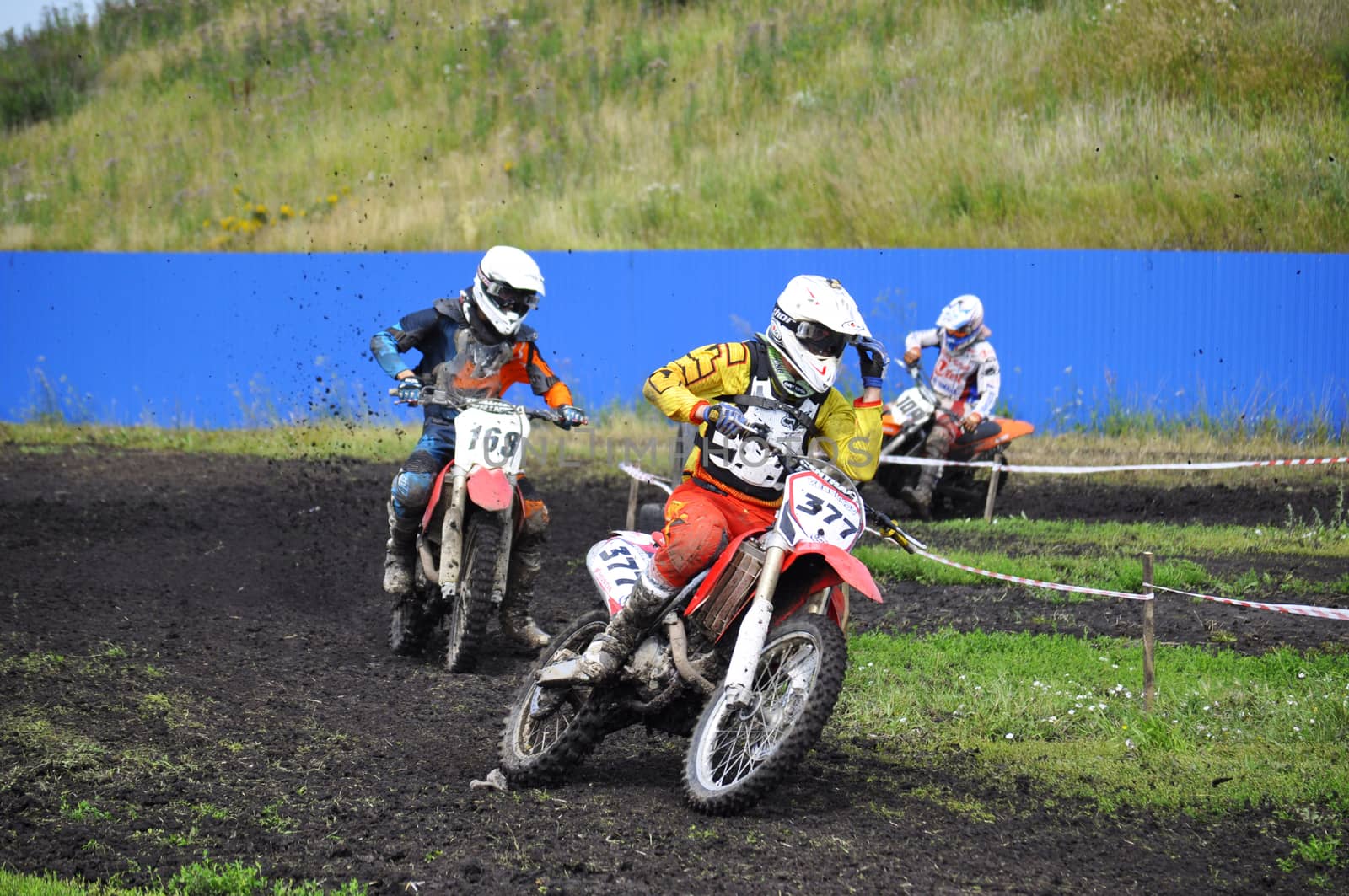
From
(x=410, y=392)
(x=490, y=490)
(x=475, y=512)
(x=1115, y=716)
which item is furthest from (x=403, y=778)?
(x=1115, y=716)

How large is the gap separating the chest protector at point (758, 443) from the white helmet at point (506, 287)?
260 centimetres

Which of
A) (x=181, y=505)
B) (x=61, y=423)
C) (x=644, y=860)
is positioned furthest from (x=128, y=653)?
(x=61, y=423)

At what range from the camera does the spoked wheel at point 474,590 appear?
810cm

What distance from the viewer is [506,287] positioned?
854 centimetres

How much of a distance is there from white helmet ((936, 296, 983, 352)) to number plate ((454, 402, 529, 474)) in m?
6.88

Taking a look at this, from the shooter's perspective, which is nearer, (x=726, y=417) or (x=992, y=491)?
(x=726, y=417)

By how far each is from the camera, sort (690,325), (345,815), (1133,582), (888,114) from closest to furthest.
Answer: (345,815), (1133,582), (690,325), (888,114)

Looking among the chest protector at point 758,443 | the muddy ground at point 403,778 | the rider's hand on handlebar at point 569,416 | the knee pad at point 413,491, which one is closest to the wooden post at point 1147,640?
the muddy ground at point 403,778

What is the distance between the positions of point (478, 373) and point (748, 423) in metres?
3.13

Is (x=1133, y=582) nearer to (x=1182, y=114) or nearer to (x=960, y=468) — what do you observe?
(x=960, y=468)

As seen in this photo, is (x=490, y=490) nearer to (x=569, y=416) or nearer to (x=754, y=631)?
(x=569, y=416)

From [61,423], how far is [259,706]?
574 inches

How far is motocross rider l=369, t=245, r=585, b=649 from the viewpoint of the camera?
8586mm

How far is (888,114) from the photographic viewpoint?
2319cm
